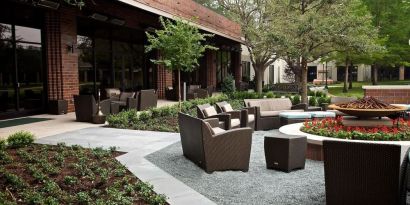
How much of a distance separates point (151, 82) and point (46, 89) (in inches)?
323

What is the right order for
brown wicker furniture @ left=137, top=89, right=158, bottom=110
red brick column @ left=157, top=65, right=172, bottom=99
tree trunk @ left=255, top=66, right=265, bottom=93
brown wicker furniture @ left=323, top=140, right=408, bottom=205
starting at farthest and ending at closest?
tree trunk @ left=255, top=66, right=265, bottom=93 → red brick column @ left=157, top=65, right=172, bottom=99 → brown wicker furniture @ left=137, top=89, right=158, bottom=110 → brown wicker furniture @ left=323, top=140, right=408, bottom=205

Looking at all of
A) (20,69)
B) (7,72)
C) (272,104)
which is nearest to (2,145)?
(7,72)

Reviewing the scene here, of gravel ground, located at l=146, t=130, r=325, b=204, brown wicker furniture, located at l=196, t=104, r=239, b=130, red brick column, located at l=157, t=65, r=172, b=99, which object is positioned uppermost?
red brick column, located at l=157, t=65, r=172, b=99

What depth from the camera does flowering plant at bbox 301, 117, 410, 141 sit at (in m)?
7.25

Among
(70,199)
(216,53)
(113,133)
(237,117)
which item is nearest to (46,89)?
(113,133)

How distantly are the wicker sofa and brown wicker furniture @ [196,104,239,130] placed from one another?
2.99 feet

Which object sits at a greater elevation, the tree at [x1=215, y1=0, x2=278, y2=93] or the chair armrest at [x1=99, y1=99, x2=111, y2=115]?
the tree at [x1=215, y1=0, x2=278, y2=93]

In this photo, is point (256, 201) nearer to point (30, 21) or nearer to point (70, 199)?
point (70, 199)

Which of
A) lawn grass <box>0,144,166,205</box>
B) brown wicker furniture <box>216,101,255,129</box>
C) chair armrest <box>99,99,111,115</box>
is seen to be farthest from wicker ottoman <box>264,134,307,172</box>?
chair armrest <box>99,99,111,115</box>

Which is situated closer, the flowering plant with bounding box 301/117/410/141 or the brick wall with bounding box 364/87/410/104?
the flowering plant with bounding box 301/117/410/141

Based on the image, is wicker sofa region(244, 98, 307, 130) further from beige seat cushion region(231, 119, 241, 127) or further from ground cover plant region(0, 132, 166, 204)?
ground cover plant region(0, 132, 166, 204)

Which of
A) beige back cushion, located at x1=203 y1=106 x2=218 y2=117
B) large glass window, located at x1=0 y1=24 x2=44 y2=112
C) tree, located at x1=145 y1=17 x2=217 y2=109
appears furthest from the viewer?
tree, located at x1=145 y1=17 x2=217 y2=109

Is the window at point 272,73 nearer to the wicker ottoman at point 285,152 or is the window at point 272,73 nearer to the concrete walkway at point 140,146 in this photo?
the concrete walkway at point 140,146

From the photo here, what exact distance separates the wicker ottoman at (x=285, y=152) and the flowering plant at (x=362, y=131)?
1.27 m
